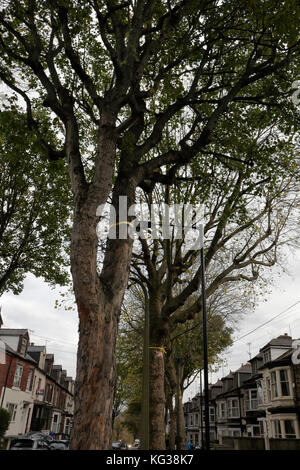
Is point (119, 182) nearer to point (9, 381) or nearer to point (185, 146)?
point (185, 146)

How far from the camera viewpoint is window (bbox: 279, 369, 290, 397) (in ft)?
86.6

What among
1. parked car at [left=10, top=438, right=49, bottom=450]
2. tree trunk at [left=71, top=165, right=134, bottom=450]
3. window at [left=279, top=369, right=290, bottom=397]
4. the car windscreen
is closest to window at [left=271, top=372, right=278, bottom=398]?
window at [left=279, top=369, right=290, bottom=397]

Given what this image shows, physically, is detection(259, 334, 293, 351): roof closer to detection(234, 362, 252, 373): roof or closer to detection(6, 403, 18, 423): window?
detection(234, 362, 252, 373): roof

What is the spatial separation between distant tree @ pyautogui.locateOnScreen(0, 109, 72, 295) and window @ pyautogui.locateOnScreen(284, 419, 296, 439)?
67.1ft

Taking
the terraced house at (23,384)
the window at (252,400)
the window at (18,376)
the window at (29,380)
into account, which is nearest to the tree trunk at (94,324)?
the terraced house at (23,384)

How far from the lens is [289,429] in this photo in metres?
25.2

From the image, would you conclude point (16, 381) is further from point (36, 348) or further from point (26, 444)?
point (26, 444)

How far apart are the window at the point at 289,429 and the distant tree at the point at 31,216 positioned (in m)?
20.5

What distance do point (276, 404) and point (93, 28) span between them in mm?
28202

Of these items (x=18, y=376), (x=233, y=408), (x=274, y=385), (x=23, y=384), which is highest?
(x=18, y=376)

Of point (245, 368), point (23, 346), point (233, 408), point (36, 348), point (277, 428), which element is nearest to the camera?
point (277, 428)

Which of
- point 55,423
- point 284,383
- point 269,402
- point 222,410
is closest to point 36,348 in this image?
point 55,423

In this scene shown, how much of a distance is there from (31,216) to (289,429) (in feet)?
78.6

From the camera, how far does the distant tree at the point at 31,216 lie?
45.8 ft
